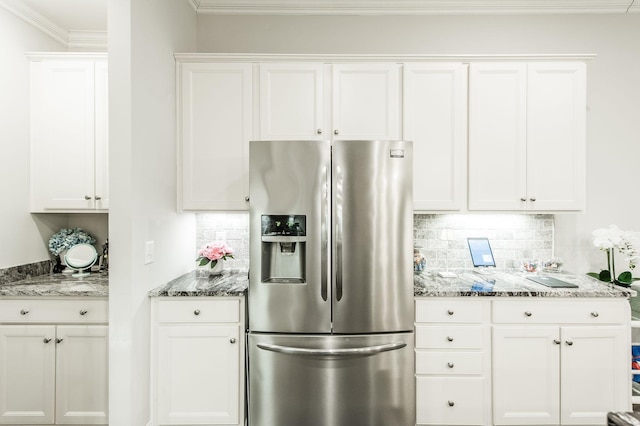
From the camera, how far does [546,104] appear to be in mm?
2420

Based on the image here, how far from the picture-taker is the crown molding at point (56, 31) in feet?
8.04

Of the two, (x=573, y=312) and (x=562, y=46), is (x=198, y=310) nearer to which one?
(x=573, y=312)

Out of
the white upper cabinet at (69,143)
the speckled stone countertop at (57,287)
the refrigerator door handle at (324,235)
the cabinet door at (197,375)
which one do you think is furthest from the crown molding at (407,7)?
the cabinet door at (197,375)

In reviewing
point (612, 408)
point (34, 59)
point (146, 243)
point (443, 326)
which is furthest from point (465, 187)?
point (34, 59)

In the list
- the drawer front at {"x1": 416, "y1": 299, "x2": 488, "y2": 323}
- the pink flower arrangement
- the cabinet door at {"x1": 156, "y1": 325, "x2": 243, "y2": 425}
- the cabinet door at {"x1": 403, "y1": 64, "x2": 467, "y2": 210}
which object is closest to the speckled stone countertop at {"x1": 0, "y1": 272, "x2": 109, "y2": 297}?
the cabinet door at {"x1": 156, "y1": 325, "x2": 243, "y2": 425}

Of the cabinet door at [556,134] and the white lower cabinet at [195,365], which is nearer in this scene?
the white lower cabinet at [195,365]

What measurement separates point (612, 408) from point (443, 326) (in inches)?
46.1

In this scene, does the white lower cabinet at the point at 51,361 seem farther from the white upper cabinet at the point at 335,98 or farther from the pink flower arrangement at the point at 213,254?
the white upper cabinet at the point at 335,98

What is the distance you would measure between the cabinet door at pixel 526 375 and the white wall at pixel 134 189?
2.18 meters

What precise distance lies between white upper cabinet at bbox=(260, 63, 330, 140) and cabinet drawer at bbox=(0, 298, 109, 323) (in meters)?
1.62

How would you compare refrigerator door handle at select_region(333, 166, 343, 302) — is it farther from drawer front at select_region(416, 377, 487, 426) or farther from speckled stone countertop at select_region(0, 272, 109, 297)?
speckled stone countertop at select_region(0, 272, 109, 297)

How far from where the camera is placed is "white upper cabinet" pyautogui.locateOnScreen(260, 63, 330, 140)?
2428mm

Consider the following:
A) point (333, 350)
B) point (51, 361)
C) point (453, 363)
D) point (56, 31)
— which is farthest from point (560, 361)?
point (56, 31)

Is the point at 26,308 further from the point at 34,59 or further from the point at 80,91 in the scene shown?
the point at 34,59
